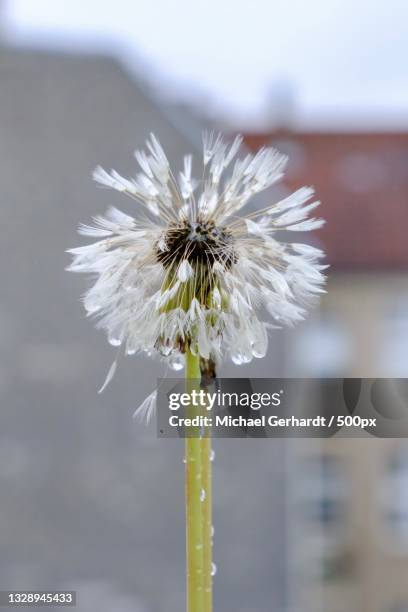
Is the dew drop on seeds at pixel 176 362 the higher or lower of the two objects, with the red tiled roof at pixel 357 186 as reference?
lower

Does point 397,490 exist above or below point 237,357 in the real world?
below

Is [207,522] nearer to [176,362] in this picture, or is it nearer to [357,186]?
[176,362]

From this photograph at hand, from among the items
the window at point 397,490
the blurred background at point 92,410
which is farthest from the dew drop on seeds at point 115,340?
the window at point 397,490

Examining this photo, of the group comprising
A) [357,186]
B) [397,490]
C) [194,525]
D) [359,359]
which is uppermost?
[357,186]

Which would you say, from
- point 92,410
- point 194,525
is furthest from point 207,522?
point 92,410

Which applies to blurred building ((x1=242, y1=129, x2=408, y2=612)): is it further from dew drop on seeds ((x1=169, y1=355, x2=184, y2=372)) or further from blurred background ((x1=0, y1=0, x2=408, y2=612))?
dew drop on seeds ((x1=169, y1=355, x2=184, y2=372))

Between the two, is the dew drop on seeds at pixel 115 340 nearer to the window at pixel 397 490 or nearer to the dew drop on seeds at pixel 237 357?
the dew drop on seeds at pixel 237 357

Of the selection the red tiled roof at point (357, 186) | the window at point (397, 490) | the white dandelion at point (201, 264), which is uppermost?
the red tiled roof at point (357, 186)

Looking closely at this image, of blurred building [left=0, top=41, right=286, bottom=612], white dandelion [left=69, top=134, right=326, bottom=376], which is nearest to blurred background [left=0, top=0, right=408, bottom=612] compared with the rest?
blurred building [left=0, top=41, right=286, bottom=612]
